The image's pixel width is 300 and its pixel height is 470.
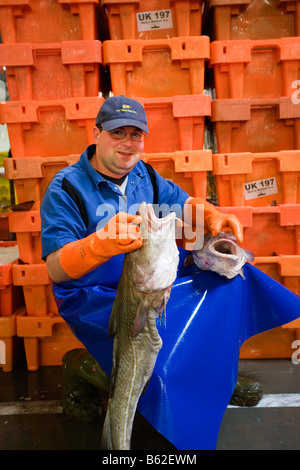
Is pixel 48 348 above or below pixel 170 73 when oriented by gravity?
below

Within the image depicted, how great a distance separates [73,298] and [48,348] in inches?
43.4

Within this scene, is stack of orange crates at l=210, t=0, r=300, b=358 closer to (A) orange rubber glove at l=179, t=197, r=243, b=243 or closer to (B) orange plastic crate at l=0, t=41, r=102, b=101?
(A) orange rubber glove at l=179, t=197, r=243, b=243

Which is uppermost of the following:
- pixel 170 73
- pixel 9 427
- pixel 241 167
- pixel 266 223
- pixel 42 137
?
pixel 170 73

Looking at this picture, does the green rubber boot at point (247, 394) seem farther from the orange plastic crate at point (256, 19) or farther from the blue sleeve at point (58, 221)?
the orange plastic crate at point (256, 19)

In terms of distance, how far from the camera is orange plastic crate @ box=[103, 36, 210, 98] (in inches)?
104

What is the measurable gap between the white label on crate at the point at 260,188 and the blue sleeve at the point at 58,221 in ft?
4.25

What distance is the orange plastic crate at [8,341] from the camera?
2.79m

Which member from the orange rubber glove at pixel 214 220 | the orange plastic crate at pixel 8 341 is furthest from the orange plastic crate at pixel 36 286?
the orange rubber glove at pixel 214 220

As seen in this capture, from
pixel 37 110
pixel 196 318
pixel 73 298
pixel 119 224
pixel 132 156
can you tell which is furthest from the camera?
pixel 37 110

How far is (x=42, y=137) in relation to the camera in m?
2.73

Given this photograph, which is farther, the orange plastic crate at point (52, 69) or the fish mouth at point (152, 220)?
the orange plastic crate at point (52, 69)

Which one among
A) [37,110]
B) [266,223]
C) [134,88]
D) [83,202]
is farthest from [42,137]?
[266,223]

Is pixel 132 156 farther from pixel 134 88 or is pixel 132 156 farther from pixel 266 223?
pixel 266 223
